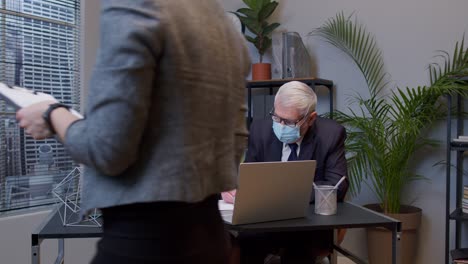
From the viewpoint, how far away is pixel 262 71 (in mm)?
3643

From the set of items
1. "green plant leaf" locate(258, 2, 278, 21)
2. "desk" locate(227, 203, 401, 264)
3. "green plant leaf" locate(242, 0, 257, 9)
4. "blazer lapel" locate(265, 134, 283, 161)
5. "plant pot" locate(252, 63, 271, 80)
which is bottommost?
"desk" locate(227, 203, 401, 264)

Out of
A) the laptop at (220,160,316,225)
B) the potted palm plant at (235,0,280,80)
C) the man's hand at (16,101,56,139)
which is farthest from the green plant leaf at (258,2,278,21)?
the man's hand at (16,101,56,139)

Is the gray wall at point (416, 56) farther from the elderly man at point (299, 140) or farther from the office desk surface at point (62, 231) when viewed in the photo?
the office desk surface at point (62, 231)

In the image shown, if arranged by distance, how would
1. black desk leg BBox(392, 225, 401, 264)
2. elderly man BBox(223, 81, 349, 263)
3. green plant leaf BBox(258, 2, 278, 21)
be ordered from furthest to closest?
green plant leaf BBox(258, 2, 278, 21) → elderly man BBox(223, 81, 349, 263) → black desk leg BBox(392, 225, 401, 264)

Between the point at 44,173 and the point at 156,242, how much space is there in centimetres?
258

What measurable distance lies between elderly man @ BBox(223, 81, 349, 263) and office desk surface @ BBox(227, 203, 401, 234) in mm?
310

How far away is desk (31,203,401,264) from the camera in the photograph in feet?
5.20

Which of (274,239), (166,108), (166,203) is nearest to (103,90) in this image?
(166,108)

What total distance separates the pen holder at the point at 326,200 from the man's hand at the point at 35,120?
4.25ft

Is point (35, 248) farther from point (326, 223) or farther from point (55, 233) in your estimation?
point (326, 223)

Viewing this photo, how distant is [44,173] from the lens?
3.10m

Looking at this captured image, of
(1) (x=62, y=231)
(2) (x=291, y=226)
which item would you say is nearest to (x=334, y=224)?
(2) (x=291, y=226)

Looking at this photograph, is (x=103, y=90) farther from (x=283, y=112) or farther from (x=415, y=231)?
(x=415, y=231)

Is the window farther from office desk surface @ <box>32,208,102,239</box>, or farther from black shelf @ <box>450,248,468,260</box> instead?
black shelf @ <box>450,248,468,260</box>
